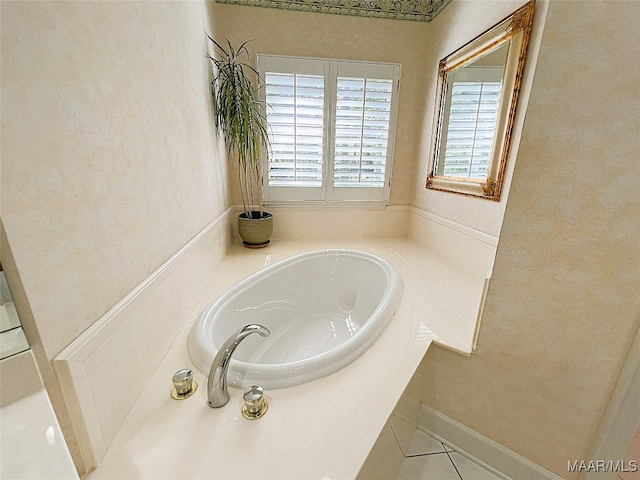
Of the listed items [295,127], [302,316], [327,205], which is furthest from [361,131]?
[302,316]

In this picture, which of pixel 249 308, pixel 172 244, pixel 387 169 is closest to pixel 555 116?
pixel 172 244

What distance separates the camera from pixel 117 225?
2.30 feet

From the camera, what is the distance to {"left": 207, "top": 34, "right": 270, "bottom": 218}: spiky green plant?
68.4 inches

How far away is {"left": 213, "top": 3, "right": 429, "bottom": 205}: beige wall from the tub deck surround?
1.76 metres

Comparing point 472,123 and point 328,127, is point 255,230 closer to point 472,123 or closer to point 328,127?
point 328,127

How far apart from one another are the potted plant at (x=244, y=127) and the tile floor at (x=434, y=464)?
1.58 meters

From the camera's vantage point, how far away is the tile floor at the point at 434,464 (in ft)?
3.61

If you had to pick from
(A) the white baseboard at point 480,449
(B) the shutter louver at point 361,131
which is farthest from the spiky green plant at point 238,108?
(A) the white baseboard at point 480,449

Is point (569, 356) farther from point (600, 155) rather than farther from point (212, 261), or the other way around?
point (212, 261)

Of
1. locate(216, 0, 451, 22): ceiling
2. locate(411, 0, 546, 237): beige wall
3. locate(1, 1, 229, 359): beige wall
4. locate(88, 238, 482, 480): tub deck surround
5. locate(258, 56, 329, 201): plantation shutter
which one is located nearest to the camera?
locate(1, 1, 229, 359): beige wall

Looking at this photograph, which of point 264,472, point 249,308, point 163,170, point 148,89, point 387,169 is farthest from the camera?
point 387,169

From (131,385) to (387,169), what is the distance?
2.19 meters

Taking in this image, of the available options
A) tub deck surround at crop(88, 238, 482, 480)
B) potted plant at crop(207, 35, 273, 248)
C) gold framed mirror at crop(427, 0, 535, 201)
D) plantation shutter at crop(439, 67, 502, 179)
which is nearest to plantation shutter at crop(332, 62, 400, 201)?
gold framed mirror at crop(427, 0, 535, 201)

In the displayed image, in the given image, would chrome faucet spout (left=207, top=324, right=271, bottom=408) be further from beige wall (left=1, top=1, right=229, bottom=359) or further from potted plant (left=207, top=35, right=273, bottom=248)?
potted plant (left=207, top=35, right=273, bottom=248)
